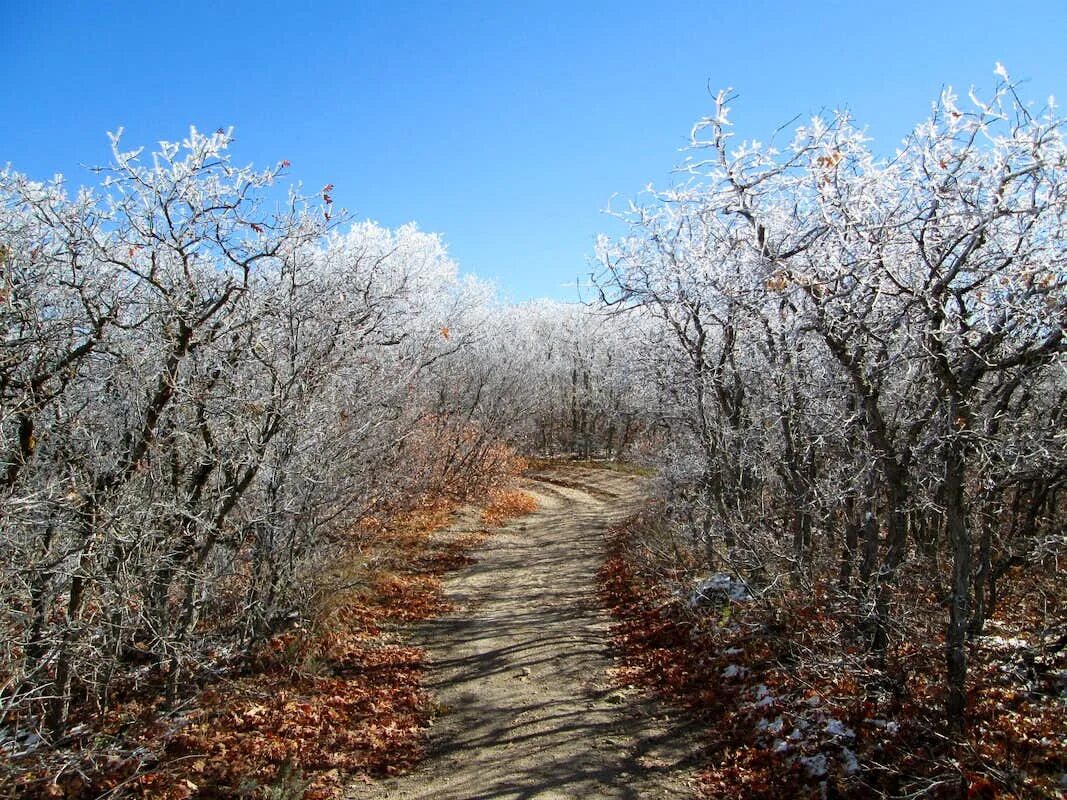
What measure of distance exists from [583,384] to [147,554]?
36.3m

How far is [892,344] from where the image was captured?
6070 millimetres

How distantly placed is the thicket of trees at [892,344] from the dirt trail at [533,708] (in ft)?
7.49

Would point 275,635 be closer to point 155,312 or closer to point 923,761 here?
point 155,312

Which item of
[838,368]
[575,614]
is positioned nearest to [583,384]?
[575,614]

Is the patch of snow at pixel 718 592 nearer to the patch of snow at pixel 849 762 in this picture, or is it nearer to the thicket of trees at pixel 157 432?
the patch of snow at pixel 849 762

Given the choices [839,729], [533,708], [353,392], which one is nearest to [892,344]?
[839,729]

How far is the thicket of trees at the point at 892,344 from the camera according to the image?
15.6 ft

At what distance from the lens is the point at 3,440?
5773 mm

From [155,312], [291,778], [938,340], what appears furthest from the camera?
[155,312]

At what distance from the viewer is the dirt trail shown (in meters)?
5.62

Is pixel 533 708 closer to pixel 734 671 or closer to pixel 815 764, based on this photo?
pixel 734 671

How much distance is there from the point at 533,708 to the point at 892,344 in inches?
197

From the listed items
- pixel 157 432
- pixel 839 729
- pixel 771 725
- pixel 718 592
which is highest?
pixel 157 432

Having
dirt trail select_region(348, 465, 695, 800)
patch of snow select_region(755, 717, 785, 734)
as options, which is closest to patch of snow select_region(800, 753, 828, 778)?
patch of snow select_region(755, 717, 785, 734)
